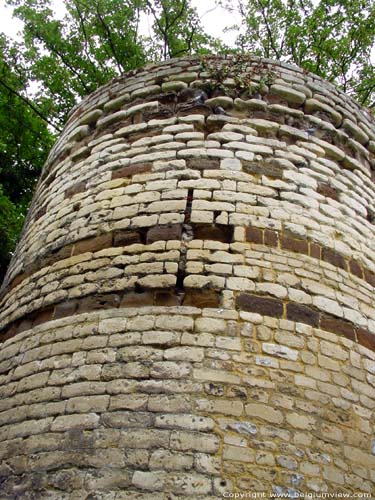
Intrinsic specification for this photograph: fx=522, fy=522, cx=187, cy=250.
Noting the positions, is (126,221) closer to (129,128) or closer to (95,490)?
(129,128)

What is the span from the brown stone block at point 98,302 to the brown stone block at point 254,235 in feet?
3.60

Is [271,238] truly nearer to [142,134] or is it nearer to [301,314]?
[301,314]

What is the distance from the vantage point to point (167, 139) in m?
4.74

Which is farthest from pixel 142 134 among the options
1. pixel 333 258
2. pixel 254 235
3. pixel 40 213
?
pixel 333 258

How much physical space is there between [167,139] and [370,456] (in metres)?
3.03

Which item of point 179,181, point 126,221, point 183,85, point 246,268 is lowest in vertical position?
point 246,268

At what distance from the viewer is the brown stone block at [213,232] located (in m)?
4.01

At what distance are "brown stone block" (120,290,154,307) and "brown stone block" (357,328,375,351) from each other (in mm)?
1575

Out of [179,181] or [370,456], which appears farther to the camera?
[179,181]

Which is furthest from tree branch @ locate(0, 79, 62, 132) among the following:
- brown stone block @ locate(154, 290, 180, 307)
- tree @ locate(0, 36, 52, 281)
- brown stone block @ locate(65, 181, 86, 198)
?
brown stone block @ locate(154, 290, 180, 307)

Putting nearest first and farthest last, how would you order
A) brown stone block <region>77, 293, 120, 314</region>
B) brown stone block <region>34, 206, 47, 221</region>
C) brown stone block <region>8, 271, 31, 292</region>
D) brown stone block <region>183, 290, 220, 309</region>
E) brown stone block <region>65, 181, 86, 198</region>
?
brown stone block <region>183, 290, 220, 309</region> → brown stone block <region>77, 293, 120, 314</region> → brown stone block <region>8, 271, 31, 292</region> → brown stone block <region>65, 181, 86, 198</region> → brown stone block <region>34, 206, 47, 221</region>

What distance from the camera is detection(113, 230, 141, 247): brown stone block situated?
409 centimetres

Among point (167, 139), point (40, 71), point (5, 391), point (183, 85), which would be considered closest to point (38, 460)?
point (5, 391)

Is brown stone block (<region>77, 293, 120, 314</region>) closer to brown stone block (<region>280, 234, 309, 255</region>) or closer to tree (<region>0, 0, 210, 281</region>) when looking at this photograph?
brown stone block (<region>280, 234, 309, 255</region>)
